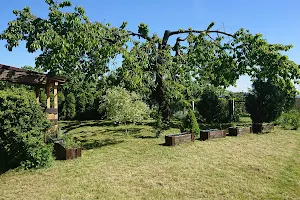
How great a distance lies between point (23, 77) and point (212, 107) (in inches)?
392

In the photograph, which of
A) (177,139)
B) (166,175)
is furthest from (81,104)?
(166,175)

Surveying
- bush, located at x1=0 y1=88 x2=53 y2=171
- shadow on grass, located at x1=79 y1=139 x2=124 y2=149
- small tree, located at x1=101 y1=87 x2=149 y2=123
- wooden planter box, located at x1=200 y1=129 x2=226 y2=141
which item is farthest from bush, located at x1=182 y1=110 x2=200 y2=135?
bush, located at x1=0 y1=88 x2=53 y2=171

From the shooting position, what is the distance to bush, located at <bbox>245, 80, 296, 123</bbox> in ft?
42.4

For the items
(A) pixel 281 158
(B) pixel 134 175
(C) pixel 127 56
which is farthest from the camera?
(C) pixel 127 56

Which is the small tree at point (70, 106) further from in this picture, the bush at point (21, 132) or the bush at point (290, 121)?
the bush at point (290, 121)

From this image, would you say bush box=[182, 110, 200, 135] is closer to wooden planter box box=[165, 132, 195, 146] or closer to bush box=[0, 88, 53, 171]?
wooden planter box box=[165, 132, 195, 146]

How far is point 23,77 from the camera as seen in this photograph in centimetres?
736

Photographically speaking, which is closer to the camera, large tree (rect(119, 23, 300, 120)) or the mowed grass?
the mowed grass

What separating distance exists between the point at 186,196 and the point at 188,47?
8.97 m

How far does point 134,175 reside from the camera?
5.12 metres

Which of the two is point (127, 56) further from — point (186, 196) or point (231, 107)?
point (231, 107)

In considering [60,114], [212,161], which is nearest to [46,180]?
[212,161]

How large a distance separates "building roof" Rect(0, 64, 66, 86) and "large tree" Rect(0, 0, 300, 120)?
16.0 inches

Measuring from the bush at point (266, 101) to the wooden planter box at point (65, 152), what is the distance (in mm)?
10315
